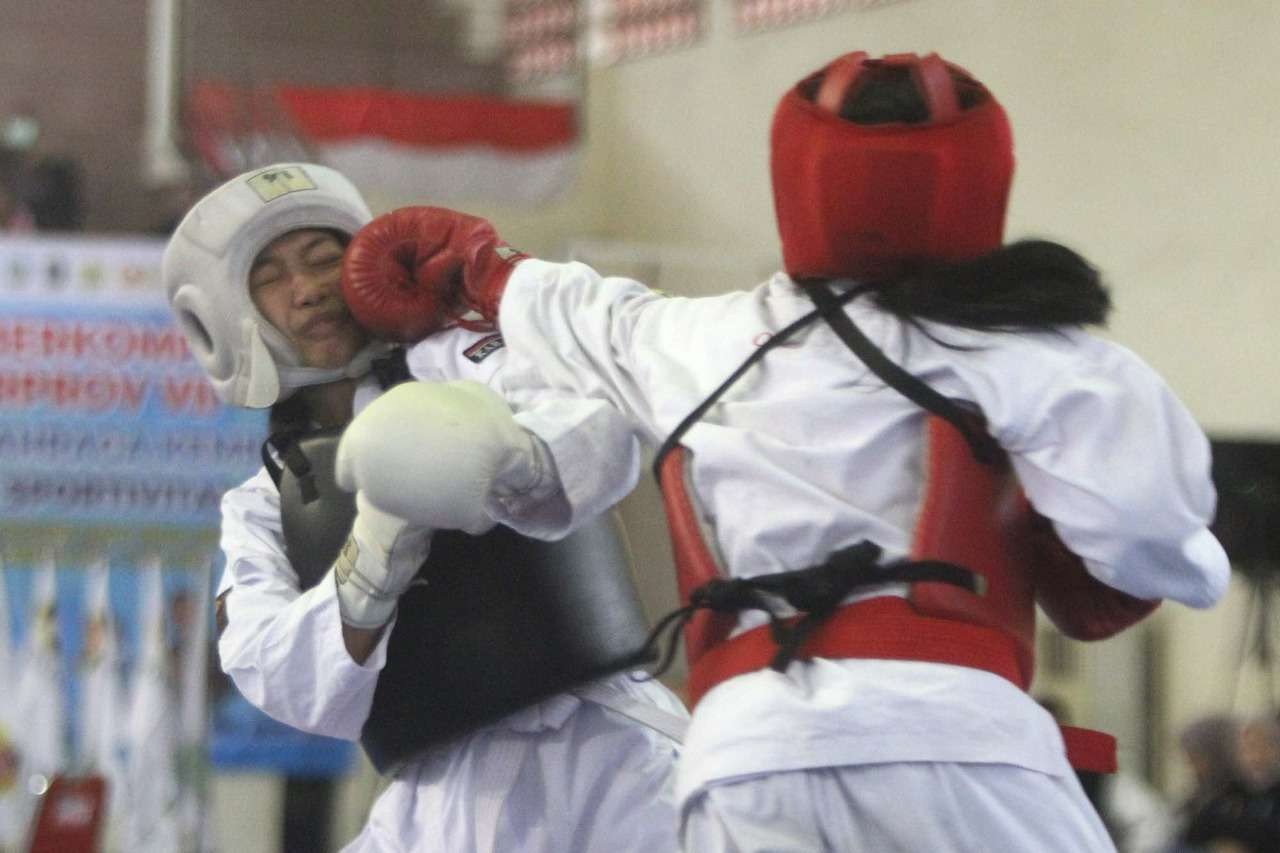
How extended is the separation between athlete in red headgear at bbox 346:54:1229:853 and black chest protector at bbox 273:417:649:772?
57 cm

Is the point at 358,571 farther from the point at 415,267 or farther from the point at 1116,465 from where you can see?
the point at 1116,465

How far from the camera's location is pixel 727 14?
9367 millimetres

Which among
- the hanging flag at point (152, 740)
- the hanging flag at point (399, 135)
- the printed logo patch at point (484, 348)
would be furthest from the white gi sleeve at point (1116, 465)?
the hanging flag at point (399, 135)

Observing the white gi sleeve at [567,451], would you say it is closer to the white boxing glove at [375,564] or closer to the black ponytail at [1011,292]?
the white boxing glove at [375,564]

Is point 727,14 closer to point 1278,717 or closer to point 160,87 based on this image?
point 160,87

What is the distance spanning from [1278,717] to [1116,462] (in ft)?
12.7

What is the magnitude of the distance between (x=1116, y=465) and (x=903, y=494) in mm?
243

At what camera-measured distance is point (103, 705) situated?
6051mm

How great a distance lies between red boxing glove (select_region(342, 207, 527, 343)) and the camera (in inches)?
103

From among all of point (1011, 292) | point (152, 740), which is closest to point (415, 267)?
Result: point (1011, 292)

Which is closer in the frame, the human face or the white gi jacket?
the white gi jacket

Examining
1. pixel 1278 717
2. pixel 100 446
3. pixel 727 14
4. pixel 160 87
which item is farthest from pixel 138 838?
pixel 727 14

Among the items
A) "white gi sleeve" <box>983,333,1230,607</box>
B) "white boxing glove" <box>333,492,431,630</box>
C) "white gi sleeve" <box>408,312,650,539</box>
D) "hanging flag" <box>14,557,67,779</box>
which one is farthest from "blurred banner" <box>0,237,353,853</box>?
"white gi sleeve" <box>983,333,1230,607</box>

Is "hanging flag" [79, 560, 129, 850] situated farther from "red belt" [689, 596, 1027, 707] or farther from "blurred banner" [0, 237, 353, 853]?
"red belt" [689, 596, 1027, 707]
